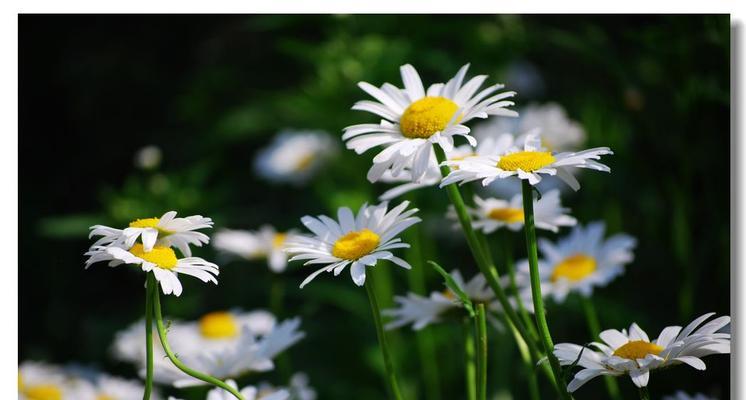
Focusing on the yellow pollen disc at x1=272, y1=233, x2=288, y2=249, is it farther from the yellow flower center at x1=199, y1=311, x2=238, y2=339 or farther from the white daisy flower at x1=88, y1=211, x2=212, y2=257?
the white daisy flower at x1=88, y1=211, x2=212, y2=257

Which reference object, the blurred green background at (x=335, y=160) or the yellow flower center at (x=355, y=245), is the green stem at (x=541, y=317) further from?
the blurred green background at (x=335, y=160)

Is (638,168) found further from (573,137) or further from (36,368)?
(36,368)

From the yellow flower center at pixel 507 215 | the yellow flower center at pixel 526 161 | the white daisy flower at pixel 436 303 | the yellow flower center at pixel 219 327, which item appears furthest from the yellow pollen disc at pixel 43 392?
the yellow flower center at pixel 526 161

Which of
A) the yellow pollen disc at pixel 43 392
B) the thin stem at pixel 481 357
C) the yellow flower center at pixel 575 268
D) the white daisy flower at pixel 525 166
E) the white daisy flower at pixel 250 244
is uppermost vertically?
the white daisy flower at pixel 525 166

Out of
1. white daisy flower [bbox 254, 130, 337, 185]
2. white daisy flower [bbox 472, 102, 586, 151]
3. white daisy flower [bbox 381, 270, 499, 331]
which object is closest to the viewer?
white daisy flower [bbox 381, 270, 499, 331]

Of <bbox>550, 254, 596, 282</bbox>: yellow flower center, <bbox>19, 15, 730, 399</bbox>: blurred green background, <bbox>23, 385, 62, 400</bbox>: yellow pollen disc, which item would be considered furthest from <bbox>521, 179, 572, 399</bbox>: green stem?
<bbox>23, 385, 62, 400</bbox>: yellow pollen disc
